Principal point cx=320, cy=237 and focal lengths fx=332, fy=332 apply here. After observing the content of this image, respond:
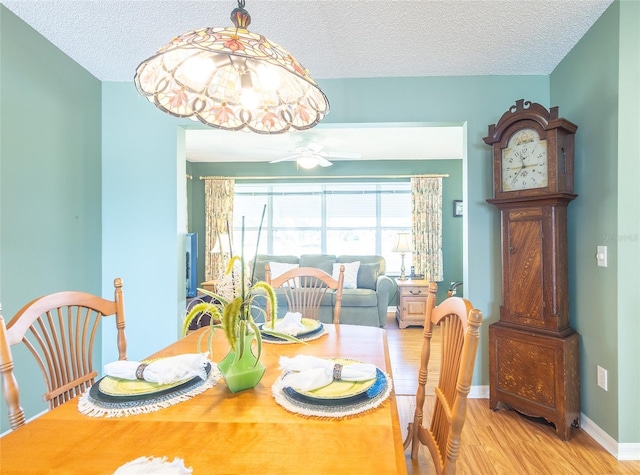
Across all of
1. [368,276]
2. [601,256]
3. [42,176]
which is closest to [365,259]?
[368,276]

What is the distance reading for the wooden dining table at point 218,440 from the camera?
0.67 metres

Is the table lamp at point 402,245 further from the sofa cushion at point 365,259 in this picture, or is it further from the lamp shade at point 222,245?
the lamp shade at point 222,245

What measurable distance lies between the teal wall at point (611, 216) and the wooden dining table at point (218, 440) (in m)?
1.70

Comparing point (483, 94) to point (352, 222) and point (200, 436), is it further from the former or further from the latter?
point (352, 222)

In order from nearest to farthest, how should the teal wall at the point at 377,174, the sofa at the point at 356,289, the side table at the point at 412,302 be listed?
the sofa at the point at 356,289 < the side table at the point at 412,302 < the teal wall at the point at 377,174

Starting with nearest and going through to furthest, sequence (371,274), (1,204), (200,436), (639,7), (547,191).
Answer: (200,436)
(639,7)
(1,204)
(547,191)
(371,274)

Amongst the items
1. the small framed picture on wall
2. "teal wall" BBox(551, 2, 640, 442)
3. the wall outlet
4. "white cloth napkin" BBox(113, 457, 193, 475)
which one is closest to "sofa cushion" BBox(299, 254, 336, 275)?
the small framed picture on wall

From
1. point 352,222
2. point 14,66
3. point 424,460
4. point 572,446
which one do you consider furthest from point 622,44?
point 352,222

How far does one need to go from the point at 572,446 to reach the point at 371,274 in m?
3.05

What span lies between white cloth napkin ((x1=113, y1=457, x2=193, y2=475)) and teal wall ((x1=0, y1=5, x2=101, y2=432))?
6.26 ft

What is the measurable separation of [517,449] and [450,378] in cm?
139

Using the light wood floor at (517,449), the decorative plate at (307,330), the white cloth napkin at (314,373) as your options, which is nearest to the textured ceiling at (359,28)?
the decorative plate at (307,330)

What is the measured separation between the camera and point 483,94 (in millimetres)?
2564

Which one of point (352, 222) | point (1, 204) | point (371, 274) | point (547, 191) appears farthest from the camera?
point (352, 222)
